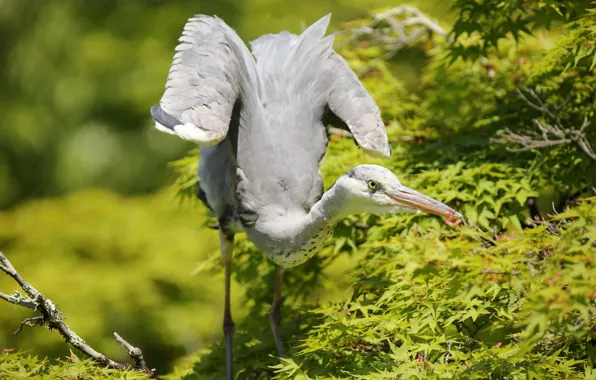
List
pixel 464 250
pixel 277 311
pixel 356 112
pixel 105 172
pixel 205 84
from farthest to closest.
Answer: pixel 105 172
pixel 277 311
pixel 356 112
pixel 205 84
pixel 464 250

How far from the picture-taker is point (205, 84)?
11.7ft

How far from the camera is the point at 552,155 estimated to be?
364 centimetres

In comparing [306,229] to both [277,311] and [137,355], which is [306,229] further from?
[137,355]

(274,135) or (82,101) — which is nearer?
(274,135)

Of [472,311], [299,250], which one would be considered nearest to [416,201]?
[472,311]

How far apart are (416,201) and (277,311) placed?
1.28 meters

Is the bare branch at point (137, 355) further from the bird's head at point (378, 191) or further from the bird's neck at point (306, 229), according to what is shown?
the bird's head at point (378, 191)

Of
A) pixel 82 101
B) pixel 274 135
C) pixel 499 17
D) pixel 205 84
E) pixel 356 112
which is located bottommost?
pixel 82 101

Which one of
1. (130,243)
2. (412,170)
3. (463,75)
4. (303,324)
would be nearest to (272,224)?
(303,324)

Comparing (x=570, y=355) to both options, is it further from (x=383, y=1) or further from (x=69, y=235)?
(x=383, y=1)

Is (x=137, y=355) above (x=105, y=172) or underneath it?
above

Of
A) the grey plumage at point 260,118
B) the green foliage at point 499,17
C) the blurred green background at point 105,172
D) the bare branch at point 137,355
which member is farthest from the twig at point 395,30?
the bare branch at point 137,355

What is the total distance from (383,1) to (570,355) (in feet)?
24.3

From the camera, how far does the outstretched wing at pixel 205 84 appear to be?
3363 mm
